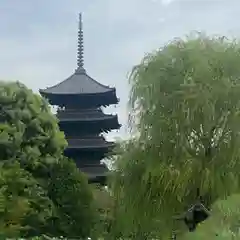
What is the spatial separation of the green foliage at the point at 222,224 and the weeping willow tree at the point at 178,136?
16.8ft

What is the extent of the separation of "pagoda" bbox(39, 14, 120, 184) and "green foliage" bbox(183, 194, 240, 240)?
20.7 m

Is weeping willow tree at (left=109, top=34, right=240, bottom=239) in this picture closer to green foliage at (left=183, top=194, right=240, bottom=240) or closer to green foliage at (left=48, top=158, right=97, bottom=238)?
green foliage at (left=183, top=194, right=240, bottom=240)

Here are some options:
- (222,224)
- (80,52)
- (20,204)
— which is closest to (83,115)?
(80,52)

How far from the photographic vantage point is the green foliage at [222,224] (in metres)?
6.02

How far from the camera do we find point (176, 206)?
12.4m

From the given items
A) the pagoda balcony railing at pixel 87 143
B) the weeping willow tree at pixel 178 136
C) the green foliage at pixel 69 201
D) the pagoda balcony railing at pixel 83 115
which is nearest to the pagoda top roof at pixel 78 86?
the pagoda balcony railing at pixel 83 115

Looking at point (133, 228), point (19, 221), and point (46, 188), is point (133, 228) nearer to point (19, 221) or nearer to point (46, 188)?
point (19, 221)

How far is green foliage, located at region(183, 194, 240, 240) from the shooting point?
602 centimetres

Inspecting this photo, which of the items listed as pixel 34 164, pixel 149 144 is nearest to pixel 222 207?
pixel 149 144

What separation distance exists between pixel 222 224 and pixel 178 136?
6.08 metres

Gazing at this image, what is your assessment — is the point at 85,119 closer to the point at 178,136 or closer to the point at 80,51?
the point at 80,51

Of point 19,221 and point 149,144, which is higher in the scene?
point 149,144

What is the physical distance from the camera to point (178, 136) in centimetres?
1240

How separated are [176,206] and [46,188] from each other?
6710 millimetres
